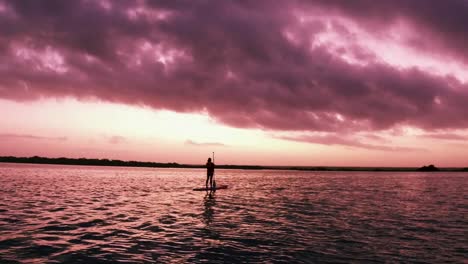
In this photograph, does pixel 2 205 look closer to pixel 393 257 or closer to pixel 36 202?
pixel 36 202

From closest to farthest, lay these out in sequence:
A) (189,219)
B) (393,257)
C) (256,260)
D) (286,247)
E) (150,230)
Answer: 1. (256,260)
2. (393,257)
3. (286,247)
4. (150,230)
5. (189,219)

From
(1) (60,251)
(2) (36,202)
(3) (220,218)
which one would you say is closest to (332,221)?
(3) (220,218)

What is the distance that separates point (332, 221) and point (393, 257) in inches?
393

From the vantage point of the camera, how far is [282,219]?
85.7 ft

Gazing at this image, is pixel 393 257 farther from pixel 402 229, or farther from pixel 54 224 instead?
pixel 54 224

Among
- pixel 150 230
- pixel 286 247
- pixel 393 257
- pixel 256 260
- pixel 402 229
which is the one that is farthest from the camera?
pixel 402 229

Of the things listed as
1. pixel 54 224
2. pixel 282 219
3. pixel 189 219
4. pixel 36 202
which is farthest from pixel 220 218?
pixel 36 202

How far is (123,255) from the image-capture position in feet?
48.5

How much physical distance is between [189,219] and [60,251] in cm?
1101

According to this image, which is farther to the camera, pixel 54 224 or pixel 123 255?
pixel 54 224

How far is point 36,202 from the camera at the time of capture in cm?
3200

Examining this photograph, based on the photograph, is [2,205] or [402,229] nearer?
[402,229]

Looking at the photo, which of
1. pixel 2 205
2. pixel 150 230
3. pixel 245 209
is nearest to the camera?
pixel 150 230

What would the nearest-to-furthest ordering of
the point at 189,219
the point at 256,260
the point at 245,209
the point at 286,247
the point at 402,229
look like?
the point at 256,260 → the point at 286,247 → the point at 402,229 → the point at 189,219 → the point at 245,209
